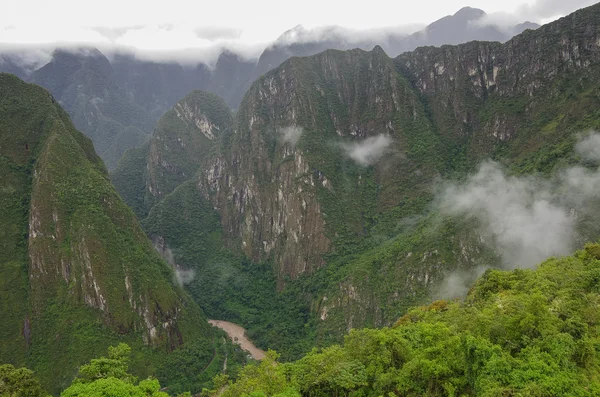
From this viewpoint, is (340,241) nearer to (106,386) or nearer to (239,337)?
(239,337)

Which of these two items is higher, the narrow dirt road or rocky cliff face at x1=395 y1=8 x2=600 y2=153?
rocky cliff face at x1=395 y1=8 x2=600 y2=153

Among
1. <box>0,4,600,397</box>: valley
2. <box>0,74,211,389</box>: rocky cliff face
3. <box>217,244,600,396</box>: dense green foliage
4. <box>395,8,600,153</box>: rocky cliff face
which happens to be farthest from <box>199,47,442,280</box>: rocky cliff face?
<box>217,244,600,396</box>: dense green foliage

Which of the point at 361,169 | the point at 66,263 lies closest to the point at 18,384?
the point at 66,263

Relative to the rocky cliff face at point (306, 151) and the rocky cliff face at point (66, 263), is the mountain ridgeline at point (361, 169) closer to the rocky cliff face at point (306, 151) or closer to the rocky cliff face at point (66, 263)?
the rocky cliff face at point (306, 151)

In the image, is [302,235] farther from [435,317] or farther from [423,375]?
[423,375]

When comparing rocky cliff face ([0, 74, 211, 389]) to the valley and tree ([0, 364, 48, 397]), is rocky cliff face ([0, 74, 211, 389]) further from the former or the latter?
tree ([0, 364, 48, 397])

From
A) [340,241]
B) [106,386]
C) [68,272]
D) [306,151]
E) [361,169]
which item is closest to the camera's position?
[106,386]

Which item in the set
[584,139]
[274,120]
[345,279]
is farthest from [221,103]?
[584,139]
